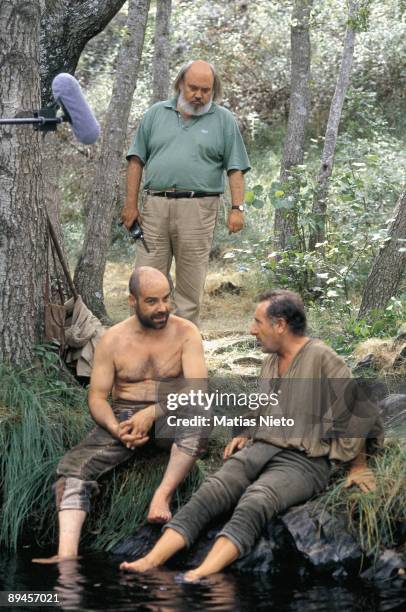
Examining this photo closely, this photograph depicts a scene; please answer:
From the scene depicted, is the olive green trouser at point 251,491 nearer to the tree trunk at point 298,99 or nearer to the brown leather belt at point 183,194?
the brown leather belt at point 183,194

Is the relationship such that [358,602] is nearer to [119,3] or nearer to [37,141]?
[37,141]

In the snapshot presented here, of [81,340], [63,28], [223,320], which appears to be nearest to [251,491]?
[81,340]

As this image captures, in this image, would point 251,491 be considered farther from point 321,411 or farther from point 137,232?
point 137,232

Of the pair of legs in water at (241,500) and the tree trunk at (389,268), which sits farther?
the tree trunk at (389,268)

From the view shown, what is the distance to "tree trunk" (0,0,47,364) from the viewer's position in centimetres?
640

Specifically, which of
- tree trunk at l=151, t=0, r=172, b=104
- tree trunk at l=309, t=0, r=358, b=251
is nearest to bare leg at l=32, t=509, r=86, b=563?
tree trunk at l=309, t=0, r=358, b=251

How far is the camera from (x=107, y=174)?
381 inches

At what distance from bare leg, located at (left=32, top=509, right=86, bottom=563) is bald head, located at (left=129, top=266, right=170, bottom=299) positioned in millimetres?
1170

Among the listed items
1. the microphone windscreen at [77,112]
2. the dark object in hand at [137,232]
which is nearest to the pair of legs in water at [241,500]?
the microphone windscreen at [77,112]

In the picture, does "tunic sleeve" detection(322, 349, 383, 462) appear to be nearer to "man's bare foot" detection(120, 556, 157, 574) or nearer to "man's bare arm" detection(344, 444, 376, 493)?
"man's bare arm" detection(344, 444, 376, 493)

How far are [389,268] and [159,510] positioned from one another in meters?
3.73

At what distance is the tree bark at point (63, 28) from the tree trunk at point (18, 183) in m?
0.86

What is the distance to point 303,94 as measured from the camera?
37.2 ft

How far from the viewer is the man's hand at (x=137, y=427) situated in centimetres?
552
